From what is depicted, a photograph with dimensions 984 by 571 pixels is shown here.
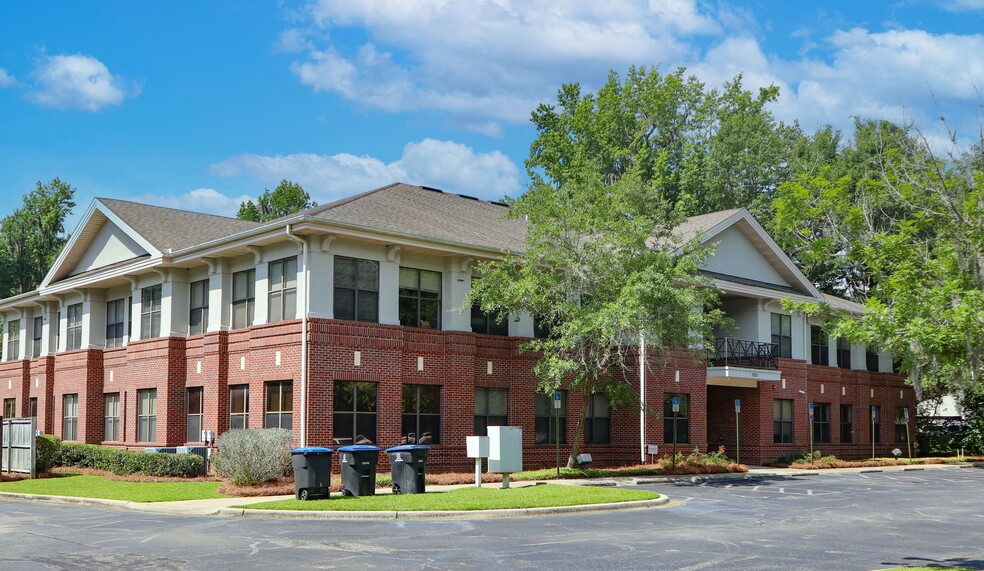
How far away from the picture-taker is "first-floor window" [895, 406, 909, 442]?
49.0 m

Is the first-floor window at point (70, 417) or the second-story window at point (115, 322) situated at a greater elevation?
the second-story window at point (115, 322)

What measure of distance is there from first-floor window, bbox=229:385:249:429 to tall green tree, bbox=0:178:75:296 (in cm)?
4175

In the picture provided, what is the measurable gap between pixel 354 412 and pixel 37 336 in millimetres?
22060

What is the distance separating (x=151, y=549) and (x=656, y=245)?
→ 1877 centimetres

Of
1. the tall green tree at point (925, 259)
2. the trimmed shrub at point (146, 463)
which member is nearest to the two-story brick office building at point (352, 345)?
the trimmed shrub at point (146, 463)

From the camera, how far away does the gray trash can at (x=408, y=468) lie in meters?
22.8

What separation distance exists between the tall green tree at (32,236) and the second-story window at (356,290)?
45282 millimetres

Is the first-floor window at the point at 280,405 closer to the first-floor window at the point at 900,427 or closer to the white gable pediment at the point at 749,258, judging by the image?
the white gable pediment at the point at 749,258

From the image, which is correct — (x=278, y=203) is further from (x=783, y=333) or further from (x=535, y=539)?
(x=535, y=539)

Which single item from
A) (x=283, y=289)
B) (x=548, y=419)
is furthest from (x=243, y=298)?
(x=548, y=419)

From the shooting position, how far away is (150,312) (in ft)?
116

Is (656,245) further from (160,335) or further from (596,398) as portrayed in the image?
(160,335)

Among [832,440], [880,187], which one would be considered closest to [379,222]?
[880,187]

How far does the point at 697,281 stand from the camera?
28750 millimetres
